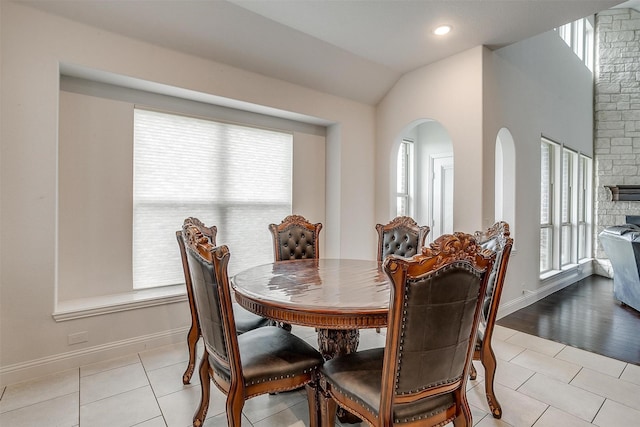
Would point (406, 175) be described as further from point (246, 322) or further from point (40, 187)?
point (40, 187)

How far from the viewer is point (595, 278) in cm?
605

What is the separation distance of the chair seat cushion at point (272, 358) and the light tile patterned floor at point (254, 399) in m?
0.51

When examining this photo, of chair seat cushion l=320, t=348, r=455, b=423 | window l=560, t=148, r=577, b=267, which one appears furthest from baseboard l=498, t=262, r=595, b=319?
chair seat cushion l=320, t=348, r=455, b=423

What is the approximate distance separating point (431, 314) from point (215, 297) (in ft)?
3.00

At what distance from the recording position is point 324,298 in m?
1.69

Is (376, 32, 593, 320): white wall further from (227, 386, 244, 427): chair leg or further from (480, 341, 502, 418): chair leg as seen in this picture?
(227, 386, 244, 427): chair leg

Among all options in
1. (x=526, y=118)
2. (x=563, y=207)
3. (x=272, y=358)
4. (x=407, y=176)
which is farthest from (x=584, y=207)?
(x=272, y=358)

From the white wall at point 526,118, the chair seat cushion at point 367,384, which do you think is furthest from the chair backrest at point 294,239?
the white wall at point 526,118

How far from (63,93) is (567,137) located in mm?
6803

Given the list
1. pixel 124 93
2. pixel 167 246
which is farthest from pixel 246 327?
pixel 124 93

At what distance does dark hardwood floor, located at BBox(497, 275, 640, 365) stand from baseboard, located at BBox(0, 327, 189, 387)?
11.5 feet

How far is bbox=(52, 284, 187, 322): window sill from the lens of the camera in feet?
8.30

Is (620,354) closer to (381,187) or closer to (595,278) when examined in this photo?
(381,187)

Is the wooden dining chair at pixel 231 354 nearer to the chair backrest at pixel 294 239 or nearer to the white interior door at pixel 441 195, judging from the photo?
the chair backrest at pixel 294 239
